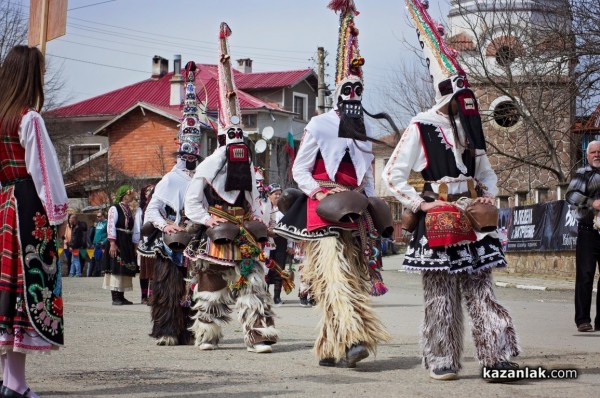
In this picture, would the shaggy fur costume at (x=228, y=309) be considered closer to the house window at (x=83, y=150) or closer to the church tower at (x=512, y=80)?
the church tower at (x=512, y=80)

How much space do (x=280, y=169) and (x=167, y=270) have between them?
49709mm

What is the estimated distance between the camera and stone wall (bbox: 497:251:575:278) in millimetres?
26250

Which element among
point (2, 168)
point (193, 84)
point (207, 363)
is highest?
point (193, 84)

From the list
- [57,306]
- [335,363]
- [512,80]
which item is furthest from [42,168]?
[512,80]

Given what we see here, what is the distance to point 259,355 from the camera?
10.3 metres

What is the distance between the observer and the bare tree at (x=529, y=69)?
23.5 metres

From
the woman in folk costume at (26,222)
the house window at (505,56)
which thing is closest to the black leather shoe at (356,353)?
the woman in folk costume at (26,222)

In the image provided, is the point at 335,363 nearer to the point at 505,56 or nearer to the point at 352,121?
the point at 352,121

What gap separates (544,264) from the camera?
2777cm

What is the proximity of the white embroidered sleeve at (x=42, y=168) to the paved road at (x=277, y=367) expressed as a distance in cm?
135

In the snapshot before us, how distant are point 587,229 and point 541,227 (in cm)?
1574

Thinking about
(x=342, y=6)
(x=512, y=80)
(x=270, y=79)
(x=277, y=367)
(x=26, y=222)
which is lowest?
(x=277, y=367)

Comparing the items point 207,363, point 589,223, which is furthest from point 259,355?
point 589,223

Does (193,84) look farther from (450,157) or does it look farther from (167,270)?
(450,157)
